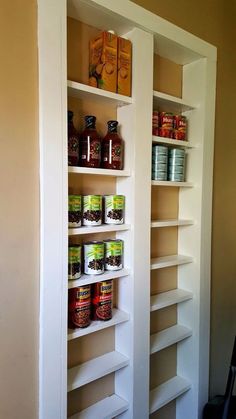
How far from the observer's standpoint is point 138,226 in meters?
1.12

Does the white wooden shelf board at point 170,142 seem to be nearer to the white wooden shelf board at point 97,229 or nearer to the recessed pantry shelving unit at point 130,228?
the recessed pantry shelving unit at point 130,228

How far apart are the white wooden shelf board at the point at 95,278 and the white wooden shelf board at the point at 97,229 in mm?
157

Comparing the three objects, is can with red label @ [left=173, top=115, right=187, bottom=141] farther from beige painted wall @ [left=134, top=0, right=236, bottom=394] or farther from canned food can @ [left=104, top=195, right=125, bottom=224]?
canned food can @ [left=104, top=195, right=125, bottom=224]

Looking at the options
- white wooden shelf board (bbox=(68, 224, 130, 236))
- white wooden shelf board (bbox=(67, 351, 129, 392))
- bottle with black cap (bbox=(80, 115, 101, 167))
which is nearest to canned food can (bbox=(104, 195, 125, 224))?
white wooden shelf board (bbox=(68, 224, 130, 236))

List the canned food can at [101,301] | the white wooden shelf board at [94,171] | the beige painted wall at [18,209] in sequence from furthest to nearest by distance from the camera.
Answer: the canned food can at [101,301] → the white wooden shelf board at [94,171] → the beige painted wall at [18,209]

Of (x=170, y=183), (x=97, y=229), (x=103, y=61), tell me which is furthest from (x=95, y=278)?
(x=103, y=61)

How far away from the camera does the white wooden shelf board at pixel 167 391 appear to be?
1.26 meters

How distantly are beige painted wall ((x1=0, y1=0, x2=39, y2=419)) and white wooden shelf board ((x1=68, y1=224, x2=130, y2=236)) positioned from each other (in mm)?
127

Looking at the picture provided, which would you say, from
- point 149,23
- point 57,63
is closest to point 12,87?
point 57,63

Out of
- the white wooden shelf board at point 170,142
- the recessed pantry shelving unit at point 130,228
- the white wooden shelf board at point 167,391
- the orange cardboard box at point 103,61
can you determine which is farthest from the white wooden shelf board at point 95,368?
the orange cardboard box at point 103,61

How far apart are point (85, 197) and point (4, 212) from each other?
28 centimetres

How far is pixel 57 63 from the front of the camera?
87 centimetres

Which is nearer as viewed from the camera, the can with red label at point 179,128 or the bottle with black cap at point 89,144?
the bottle with black cap at point 89,144

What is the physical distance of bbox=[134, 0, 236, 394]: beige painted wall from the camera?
142 cm
